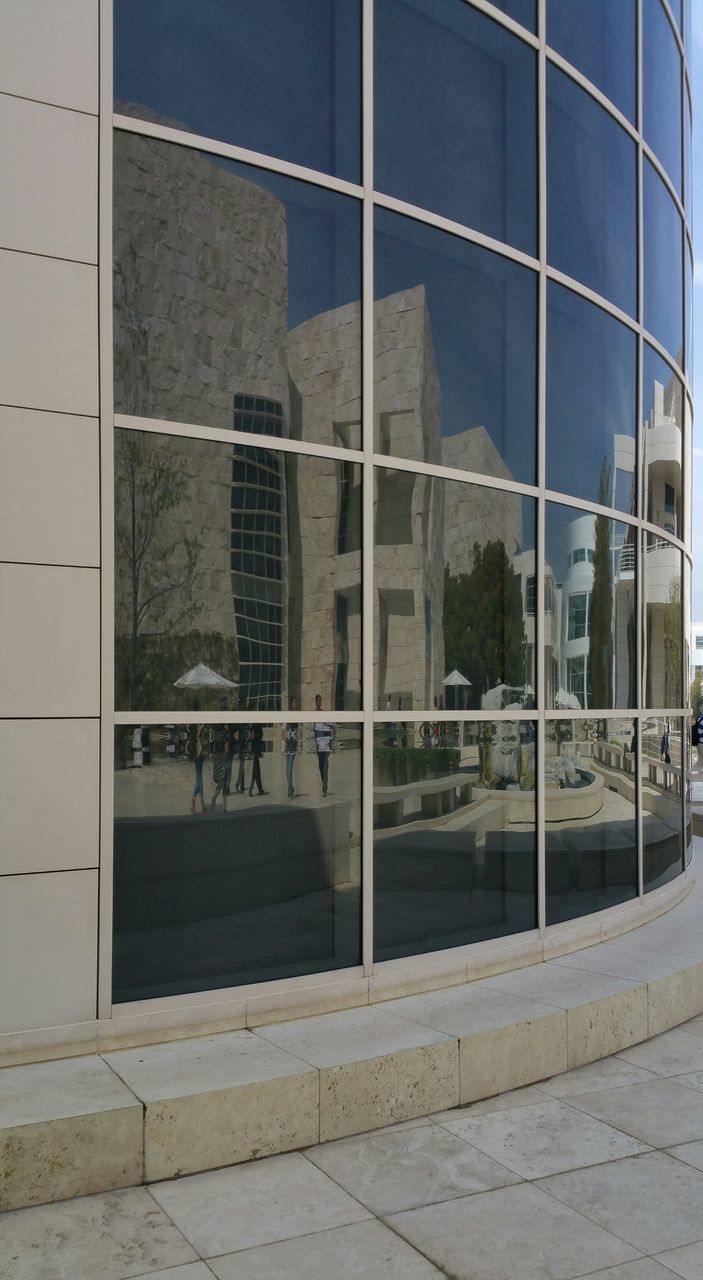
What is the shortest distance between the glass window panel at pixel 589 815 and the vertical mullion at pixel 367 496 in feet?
7.38

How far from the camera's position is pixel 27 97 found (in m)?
6.80

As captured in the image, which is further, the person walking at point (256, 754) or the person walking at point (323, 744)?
the person walking at point (323, 744)

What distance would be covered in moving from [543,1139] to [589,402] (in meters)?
6.58

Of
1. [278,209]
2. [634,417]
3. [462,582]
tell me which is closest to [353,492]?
[462,582]

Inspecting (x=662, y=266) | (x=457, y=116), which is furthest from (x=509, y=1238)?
(x=662, y=266)

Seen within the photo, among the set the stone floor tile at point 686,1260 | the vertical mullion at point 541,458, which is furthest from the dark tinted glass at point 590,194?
the stone floor tile at point 686,1260

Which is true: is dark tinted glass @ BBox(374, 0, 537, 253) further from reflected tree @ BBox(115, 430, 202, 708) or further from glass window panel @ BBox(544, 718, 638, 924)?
glass window panel @ BBox(544, 718, 638, 924)

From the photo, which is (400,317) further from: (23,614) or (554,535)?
(23,614)

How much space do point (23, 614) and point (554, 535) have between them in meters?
5.00

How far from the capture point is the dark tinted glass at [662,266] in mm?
11969

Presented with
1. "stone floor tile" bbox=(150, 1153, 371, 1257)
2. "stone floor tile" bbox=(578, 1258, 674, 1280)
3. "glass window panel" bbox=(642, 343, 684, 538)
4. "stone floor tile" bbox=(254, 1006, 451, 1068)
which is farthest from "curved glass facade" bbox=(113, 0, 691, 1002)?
"stone floor tile" bbox=(578, 1258, 674, 1280)

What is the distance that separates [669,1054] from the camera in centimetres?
826

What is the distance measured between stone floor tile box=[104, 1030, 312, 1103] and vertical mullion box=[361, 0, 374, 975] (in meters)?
1.36

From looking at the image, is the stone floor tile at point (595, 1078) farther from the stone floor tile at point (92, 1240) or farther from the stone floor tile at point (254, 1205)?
the stone floor tile at point (92, 1240)
